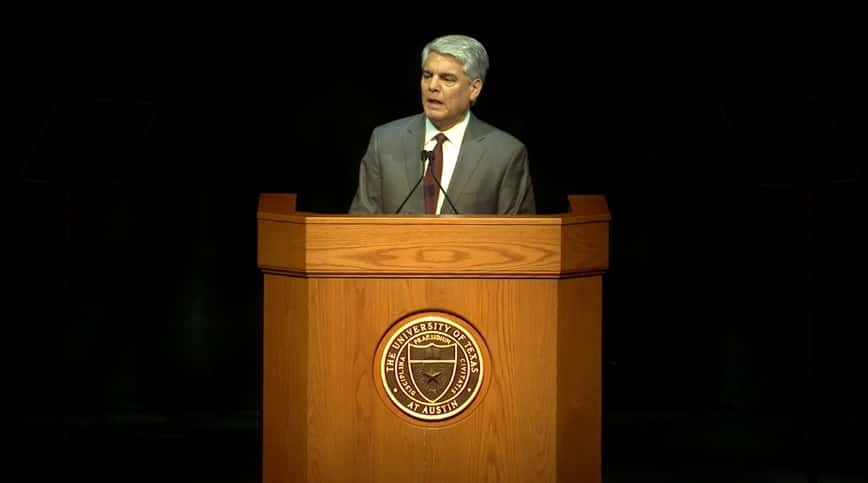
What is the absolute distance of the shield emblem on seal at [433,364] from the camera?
4023mm

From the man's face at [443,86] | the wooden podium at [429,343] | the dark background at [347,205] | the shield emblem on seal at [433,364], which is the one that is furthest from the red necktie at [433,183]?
the dark background at [347,205]

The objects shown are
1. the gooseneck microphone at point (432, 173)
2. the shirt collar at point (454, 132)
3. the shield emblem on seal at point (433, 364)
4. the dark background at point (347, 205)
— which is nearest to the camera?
the shield emblem on seal at point (433, 364)

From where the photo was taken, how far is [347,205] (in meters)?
6.20

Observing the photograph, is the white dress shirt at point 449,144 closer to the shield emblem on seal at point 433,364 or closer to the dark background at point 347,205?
the shield emblem on seal at point 433,364

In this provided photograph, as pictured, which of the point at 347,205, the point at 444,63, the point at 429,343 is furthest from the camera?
the point at 347,205

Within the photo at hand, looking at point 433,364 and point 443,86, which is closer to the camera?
point 433,364

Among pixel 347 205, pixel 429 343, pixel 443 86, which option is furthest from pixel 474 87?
pixel 347 205

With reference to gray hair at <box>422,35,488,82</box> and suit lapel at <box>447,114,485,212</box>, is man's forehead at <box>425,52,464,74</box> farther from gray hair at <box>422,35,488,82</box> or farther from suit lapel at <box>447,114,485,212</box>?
suit lapel at <box>447,114,485,212</box>

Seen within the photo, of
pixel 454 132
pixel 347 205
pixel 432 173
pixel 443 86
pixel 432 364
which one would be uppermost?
pixel 443 86

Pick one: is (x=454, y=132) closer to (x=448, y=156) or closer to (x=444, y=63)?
(x=448, y=156)

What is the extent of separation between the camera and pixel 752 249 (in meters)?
6.32

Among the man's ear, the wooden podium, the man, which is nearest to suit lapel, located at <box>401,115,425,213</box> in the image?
the man

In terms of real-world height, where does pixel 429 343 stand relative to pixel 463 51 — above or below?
below

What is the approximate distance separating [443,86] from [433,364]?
0.96m
